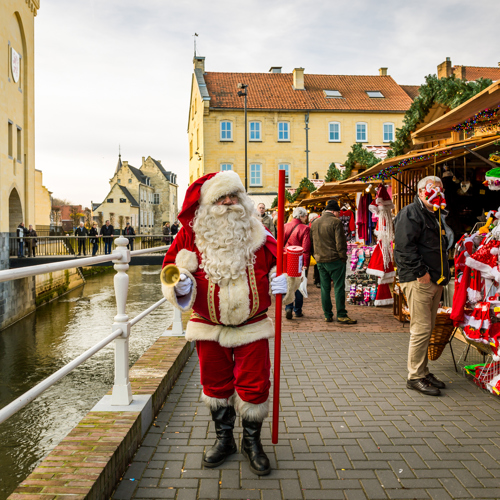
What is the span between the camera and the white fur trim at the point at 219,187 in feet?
10.1

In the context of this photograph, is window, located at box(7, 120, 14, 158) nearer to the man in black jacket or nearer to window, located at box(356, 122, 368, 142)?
the man in black jacket

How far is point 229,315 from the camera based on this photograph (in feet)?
9.85

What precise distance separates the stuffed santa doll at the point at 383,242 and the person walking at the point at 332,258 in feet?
1.70

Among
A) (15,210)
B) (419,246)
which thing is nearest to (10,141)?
(15,210)

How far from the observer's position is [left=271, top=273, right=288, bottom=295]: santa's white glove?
121 inches

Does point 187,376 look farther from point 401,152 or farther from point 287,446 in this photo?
point 401,152

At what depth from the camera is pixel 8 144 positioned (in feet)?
77.3

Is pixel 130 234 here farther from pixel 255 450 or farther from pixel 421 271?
pixel 255 450

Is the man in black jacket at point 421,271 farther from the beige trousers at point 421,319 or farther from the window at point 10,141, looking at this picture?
the window at point 10,141

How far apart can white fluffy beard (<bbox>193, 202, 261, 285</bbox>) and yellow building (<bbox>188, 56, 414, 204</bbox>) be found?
3380 centimetres

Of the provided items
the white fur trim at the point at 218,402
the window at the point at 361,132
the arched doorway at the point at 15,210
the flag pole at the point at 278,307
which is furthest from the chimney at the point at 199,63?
the white fur trim at the point at 218,402

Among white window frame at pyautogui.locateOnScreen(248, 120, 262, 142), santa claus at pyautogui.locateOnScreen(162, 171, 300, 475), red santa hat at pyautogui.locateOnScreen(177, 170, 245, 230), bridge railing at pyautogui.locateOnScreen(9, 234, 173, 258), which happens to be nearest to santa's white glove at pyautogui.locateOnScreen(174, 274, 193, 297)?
santa claus at pyautogui.locateOnScreen(162, 171, 300, 475)

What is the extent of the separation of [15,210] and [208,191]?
25084 millimetres

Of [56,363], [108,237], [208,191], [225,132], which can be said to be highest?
[225,132]
